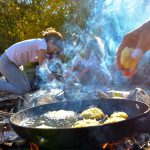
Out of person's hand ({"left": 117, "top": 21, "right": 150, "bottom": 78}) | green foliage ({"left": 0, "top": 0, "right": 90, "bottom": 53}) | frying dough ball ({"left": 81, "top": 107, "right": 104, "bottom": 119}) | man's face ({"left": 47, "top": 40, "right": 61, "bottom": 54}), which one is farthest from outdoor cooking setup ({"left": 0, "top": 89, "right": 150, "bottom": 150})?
green foliage ({"left": 0, "top": 0, "right": 90, "bottom": 53})

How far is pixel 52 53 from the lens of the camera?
7617 millimetres

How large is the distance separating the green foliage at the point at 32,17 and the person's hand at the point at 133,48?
9.19 meters

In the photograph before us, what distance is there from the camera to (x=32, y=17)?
12680mm

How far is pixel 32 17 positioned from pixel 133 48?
10.4 metres

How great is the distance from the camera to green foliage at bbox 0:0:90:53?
40.1 feet

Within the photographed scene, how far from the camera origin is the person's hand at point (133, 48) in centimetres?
253

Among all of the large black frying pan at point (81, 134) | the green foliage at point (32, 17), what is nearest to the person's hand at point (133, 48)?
the large black frying pan at point (81, 134)

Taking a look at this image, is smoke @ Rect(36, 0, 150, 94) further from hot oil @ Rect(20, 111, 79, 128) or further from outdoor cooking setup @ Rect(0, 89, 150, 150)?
outdoor cooking setup @ Rect(0, 89, 150, 150)

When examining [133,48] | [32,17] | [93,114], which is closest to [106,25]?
[32,17]

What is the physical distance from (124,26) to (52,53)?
4811 mm

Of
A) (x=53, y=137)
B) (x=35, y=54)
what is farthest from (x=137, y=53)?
(x=35, y=54)

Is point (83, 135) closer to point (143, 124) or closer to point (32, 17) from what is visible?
point (143, 124)

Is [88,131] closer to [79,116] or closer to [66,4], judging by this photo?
[79,116]

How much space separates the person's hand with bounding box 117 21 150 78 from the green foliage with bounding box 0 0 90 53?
30.2 ft
